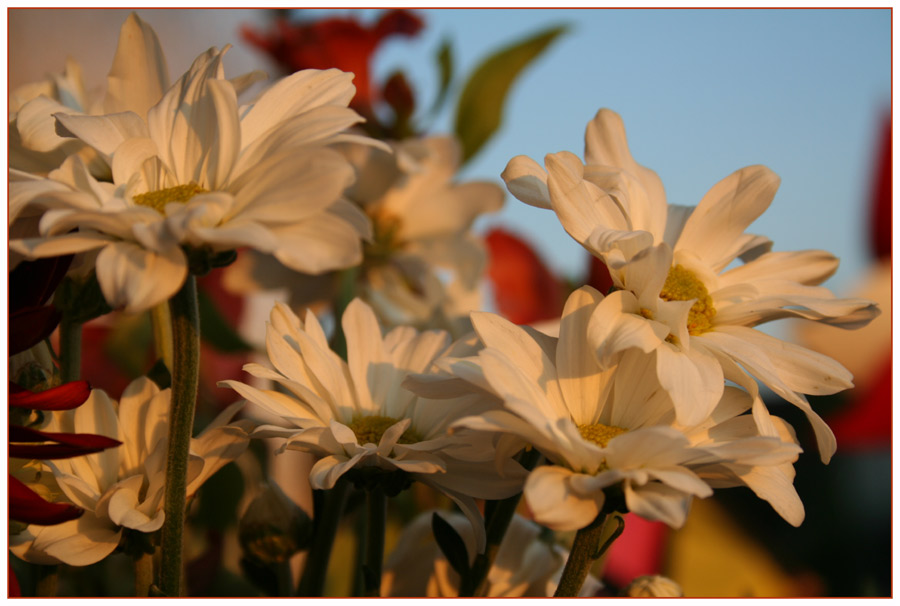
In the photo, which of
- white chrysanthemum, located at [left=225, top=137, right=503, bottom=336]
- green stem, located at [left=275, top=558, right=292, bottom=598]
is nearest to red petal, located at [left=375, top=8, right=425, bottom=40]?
white chrysanthemum, located at [left=225, top=137, right=503, bottom=336]

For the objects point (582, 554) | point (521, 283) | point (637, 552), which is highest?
point (582, 554)

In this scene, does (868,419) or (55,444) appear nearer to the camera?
(55,444)

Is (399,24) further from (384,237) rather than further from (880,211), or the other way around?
(880,211)

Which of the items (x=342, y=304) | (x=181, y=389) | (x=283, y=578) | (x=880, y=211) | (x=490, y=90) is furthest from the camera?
(x=880, y=211)

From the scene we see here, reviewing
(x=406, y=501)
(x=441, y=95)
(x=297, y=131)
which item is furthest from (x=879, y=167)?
(x=297, y=131)

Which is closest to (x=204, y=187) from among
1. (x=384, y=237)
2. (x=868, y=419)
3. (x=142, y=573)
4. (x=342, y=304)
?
(x=142, y=573)

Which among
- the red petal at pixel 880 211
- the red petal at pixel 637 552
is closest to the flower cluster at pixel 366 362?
the red petal at pixel 637 552
